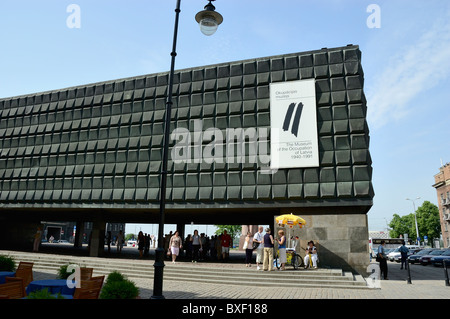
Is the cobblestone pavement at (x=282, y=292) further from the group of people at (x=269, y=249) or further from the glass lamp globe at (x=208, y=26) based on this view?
the glass lamp globe at (x=208, y=26)

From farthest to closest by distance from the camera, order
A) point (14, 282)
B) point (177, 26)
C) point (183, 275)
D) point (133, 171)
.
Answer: point (133, 171), point (183, 275), point (177, 26), point (14, 282)

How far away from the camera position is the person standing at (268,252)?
50.7ft

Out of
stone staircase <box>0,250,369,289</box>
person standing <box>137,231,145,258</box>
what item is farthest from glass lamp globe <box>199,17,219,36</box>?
person standing <box>137,231,145,258</box>

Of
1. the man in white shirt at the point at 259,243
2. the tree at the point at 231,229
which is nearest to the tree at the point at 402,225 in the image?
the tree at the point at 231,229

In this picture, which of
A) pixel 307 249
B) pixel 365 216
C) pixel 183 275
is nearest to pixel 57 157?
pixel 183 275

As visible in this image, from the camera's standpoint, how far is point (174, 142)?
22.7m

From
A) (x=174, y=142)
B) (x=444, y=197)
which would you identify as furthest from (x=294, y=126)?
(x=444, y=197)

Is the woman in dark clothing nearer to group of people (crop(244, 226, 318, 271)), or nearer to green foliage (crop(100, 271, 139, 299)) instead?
group of people (crop(244, 226, 318, 271))

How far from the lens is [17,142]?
2852 centimetres

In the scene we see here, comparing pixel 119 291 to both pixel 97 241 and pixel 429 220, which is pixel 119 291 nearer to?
pixel 97 241

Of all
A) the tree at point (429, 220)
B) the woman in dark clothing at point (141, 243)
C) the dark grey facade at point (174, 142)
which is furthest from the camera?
the tree at point (429, 220)

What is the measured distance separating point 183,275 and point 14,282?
9.80 metres

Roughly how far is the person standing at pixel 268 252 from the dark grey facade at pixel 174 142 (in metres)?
3.98
